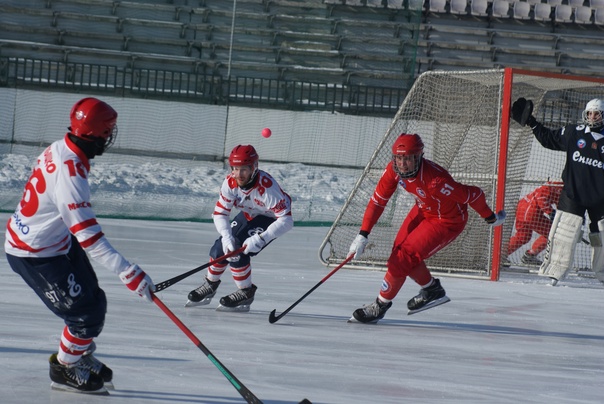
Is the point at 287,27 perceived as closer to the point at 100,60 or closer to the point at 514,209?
the point at 100,60

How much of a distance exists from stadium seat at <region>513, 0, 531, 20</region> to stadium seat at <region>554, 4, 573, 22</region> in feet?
1.54

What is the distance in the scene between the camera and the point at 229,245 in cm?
499

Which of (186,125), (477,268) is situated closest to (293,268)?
(477,268)

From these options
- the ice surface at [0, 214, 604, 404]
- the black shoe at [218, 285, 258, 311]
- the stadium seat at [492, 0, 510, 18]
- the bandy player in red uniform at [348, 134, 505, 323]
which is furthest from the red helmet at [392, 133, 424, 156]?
the stadium seat at [492, 0, 510, 18]

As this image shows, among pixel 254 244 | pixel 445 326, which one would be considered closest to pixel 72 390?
pixel 254 244

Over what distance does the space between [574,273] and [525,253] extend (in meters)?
0.43

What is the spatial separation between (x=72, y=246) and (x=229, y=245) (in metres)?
1.79

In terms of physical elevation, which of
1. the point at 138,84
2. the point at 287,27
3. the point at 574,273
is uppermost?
the point at 287,27

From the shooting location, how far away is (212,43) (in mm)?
10883

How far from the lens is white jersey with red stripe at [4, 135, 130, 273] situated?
9.62 feet

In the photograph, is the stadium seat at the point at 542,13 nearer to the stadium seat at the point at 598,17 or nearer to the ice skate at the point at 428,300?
the stadium seat at the point at 598,17

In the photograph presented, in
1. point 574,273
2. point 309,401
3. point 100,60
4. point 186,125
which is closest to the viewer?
point 309,401

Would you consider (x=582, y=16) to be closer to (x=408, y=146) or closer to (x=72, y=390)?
(x=408, y=146)

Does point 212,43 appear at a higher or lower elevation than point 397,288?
higher
